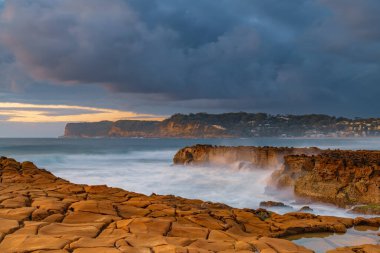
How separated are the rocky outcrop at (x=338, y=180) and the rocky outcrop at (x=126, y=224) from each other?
165 inches

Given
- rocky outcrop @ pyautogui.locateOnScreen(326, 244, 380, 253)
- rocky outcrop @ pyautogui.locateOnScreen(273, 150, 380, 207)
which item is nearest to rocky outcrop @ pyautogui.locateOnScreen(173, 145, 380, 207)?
rocky outcrop @ pyautogui.locateOnScreen(273, 150, 380, 207)

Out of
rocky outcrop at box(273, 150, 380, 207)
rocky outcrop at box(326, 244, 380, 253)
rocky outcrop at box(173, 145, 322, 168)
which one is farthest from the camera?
rocky outcrop at box(173, 145, 322, 168)

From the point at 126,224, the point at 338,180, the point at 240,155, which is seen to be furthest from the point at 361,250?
the point at 240,155

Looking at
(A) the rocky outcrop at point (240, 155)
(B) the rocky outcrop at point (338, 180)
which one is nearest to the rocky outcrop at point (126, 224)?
(B) the rocky outcrop at point (338, 180)

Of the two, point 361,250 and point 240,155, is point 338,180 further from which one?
point 240,155

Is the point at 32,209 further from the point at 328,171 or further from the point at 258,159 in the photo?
the point at 258,159

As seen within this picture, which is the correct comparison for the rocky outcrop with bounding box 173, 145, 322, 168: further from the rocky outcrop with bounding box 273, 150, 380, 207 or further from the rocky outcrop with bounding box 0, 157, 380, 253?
the rocky outcrop with bounding box 0, 157, 380, 253

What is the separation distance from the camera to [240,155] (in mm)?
34188

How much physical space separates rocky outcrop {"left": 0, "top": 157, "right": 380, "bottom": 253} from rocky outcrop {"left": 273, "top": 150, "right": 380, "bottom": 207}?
4181mm

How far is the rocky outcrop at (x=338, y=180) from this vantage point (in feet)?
49.5

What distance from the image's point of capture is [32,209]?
8.85m

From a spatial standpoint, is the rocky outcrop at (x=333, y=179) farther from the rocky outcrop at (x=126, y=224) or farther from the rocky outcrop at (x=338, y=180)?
the rocky outcrop at (x=126, y=224)

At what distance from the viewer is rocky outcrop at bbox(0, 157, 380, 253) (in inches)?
254

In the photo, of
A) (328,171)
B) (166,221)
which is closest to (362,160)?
(328,171)
